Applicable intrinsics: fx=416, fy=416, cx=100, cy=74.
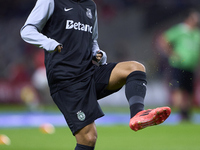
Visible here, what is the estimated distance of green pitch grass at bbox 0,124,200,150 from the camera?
618cm

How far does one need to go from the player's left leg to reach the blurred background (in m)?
9.68

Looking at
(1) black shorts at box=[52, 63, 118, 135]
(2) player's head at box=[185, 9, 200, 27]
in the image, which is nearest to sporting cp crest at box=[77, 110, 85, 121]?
(1) black shorts at box=[52, 63, 118, 135]

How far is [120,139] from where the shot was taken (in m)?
7.23

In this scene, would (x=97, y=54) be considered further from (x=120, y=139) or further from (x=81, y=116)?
(x=120, y=139)

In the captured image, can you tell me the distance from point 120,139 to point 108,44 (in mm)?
9836

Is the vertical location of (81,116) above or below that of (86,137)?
above

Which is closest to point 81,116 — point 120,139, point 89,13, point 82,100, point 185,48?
point 82,100

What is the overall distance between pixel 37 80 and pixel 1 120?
9.93ft

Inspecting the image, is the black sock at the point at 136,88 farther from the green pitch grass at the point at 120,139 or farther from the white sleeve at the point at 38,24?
the green pitch grass at the point at 120,139

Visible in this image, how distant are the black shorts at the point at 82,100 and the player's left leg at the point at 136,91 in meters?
0.10

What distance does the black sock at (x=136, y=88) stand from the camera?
140 inches

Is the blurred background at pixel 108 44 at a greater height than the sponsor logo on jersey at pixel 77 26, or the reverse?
the blurred background at pixel 108 44

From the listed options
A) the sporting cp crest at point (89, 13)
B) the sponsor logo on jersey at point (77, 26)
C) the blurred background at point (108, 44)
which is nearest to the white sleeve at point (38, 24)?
the sponsor logo on jersey at point (77, 26)

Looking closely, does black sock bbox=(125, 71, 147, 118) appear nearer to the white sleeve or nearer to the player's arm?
the player's arm
